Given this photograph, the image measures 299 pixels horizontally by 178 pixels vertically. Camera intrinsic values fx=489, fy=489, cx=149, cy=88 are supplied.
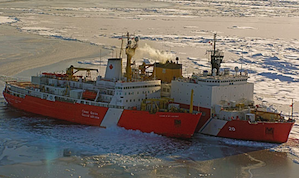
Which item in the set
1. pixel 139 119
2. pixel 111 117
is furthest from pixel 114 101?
pixel 139 119

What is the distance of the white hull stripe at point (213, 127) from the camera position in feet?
69.4

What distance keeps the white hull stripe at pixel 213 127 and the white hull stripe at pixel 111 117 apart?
3.84 m

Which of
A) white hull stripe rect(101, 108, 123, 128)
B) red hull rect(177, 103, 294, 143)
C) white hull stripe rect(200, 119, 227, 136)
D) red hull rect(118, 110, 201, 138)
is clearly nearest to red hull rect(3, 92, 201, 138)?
red hull rect(118, 110, 201, 138)

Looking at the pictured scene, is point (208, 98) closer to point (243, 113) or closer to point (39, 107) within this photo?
point (243, 113)

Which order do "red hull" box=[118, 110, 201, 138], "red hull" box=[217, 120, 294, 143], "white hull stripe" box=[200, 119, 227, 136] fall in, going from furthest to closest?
1. "white hull stripe" box=[200, 119, 227, 136]
2. "red hull" box=[118, 110, 201, 138]
3. "red hull" box=[217, 120, 294, 143]

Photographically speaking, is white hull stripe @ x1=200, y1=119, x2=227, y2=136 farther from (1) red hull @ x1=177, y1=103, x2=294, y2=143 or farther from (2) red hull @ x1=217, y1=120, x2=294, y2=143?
(2) red hull @ x1=217, y1=120, x2=294, y2=143

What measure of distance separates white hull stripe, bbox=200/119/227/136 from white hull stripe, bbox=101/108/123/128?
3843 mm

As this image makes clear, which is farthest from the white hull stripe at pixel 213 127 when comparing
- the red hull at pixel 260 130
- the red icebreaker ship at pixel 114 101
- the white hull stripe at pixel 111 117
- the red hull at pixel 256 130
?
the white hull stripe at pixel 111 117

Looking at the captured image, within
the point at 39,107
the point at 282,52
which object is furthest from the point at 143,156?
the point at 282,52

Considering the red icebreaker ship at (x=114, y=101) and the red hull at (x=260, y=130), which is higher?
the red icebreaker ship at (x=114, y=101)

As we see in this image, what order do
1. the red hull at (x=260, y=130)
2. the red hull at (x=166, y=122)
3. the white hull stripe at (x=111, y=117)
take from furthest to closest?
the white hull stripe at (x=111, y=117)
the red hull at (x=166, y=122)
the red hull at (x=260, y=130)

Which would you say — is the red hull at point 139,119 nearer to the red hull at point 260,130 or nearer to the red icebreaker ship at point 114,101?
the red icebreaker ship at point 114,101

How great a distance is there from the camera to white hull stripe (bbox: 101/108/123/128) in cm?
2200

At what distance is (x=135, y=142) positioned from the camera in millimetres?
20219
